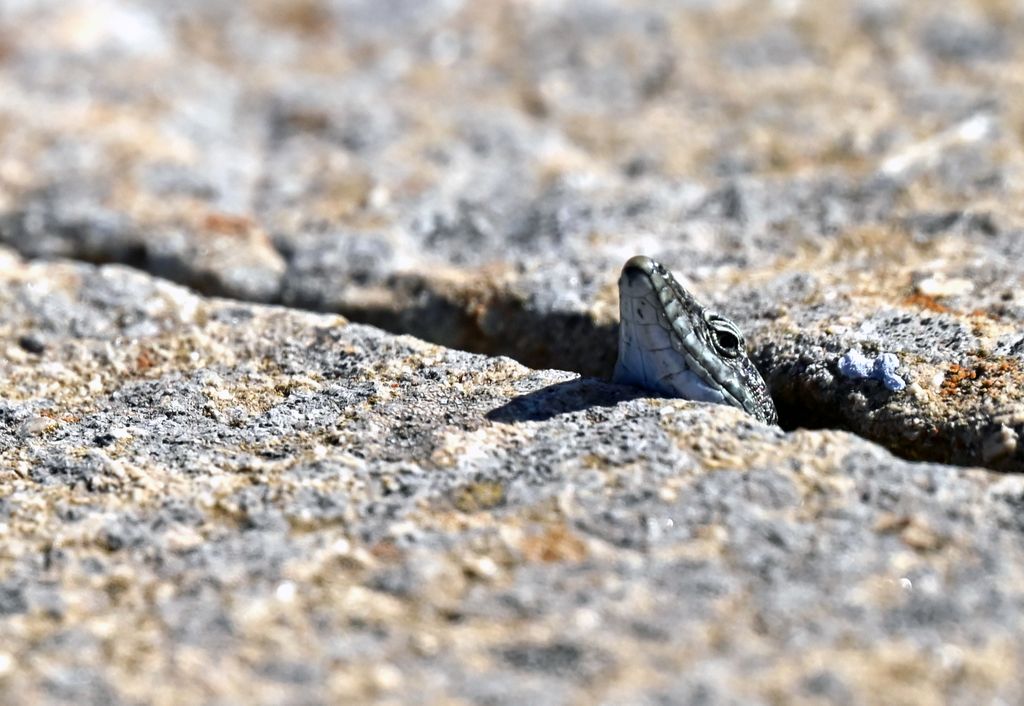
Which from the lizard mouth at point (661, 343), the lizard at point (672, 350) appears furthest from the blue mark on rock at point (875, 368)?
the lizard mouth at point (661, 343)

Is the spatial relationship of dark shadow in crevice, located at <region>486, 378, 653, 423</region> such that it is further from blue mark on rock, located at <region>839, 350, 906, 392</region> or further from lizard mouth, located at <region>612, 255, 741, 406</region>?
blue mark on rock, located at <region>839, 350, 906, 392</region>

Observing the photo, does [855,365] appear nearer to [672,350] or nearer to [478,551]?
[672,350]

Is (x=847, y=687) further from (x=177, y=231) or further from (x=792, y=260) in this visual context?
(x=177, y=231)

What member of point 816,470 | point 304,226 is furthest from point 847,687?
point 304,226

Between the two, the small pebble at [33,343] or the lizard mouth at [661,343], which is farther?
the small pebble at [33,343]

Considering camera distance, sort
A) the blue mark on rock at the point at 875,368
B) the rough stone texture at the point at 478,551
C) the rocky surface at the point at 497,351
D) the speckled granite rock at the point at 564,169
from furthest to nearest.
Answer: the speckled granite rock at the point at 564,169 < the blue mark on rock at the point at 875,368 < the rocky surface at the point at 497,351 < the rough stone texture at the point at 478,551

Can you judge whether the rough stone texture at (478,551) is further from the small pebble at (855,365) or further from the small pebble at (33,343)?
the small pebble at (855,365)
